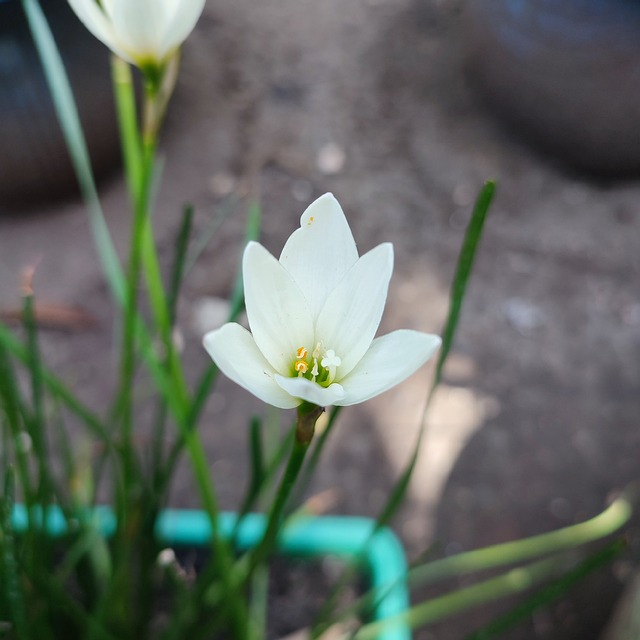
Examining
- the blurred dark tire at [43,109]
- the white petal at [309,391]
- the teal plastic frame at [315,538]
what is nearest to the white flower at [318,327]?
the white petal at [309,391]

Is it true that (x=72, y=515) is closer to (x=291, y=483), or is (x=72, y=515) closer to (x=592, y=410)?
(x=291, y=483)

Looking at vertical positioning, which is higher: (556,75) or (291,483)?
(291,483)

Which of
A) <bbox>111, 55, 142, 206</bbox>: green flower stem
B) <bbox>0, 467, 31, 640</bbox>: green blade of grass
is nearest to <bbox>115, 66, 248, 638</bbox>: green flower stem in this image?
<bbox>111, 55, 142, 206</bbox>: green flower stem

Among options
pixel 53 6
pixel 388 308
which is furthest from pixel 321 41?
pixel 388 308

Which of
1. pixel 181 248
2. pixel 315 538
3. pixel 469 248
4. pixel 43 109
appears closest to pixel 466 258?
pixel 469 248

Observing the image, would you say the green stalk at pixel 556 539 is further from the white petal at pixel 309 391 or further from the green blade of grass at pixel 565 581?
the white petal at pixel 309 391

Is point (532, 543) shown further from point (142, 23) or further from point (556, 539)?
point (142, 23)
